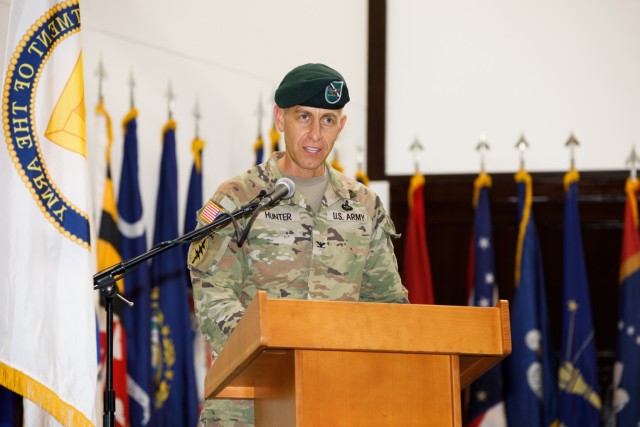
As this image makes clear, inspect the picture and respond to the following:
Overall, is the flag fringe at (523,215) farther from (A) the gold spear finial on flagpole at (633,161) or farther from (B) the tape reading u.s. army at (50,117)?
(B) the tape reading u.s. army at (50,117)

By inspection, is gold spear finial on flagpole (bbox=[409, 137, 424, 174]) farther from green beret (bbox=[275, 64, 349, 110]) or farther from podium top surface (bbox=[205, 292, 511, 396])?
podium top surface (bbox=[205, 292, 511, 396])

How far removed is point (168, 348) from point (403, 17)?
8.07 feet

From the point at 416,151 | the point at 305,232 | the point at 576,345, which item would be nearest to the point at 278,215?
the point at 305,232

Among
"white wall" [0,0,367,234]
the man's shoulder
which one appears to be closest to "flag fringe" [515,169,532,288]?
"white wall" [0,0,367,234]

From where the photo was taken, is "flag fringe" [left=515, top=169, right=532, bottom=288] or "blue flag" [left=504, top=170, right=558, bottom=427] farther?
"flag fringe" [left=515, top=169, right=532, bottom=288]

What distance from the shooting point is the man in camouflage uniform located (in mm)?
2670

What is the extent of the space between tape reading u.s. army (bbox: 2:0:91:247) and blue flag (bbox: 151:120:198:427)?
1424mm

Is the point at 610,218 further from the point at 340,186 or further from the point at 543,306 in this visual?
the point at 340,186

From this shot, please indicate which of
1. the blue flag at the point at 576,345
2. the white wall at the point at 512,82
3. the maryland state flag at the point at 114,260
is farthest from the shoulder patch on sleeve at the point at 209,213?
the white wall at the point at 512,82

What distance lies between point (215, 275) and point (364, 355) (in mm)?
715

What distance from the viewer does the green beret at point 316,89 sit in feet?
8.94

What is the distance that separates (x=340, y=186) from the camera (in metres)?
2.90

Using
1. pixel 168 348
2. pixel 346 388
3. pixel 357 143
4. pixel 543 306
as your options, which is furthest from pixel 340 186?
pixel 357 143

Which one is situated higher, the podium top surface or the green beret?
the green beret
